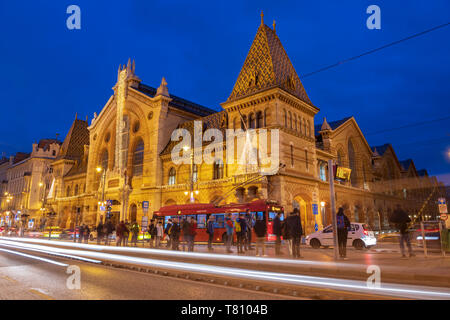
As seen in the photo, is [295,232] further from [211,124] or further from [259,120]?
[211,124]

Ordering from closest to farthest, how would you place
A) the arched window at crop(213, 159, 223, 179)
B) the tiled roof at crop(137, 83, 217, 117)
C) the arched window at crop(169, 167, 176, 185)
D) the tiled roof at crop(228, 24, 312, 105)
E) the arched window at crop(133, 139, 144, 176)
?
the tiled roof at crop(228, 24, 312, 105) < the arched window at crop(213, 159, 223, 179) < the arched window at crop(169, 167, 176, 185) < the arched window at crop(133, 139, 144, 176) < the tiled roof at crop(137, 83, 217, 117)

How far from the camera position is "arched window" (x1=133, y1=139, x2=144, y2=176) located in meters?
42.7

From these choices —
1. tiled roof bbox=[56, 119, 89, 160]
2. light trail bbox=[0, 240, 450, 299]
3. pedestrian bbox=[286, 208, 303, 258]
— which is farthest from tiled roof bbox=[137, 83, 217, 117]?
light trail bbox=[0, 240, 450, 299]

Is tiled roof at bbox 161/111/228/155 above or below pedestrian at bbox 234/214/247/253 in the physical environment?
above

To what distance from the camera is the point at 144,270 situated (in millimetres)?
10914

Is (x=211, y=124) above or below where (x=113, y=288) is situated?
above

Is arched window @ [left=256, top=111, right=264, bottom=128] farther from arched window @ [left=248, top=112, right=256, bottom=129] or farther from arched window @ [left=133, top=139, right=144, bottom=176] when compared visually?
arched window @ [left=133, top=139, right=144, bottom=176]

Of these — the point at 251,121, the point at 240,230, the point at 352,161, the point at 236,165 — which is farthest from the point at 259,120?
the point at 352,161

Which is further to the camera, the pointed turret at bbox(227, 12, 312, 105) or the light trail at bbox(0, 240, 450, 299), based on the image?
the pointed turret at bbox(227, 12, 312, 105)

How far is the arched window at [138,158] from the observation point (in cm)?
4266

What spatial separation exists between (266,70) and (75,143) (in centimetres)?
4804

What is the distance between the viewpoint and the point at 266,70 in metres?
31.8

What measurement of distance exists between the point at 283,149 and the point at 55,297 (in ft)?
81.4
